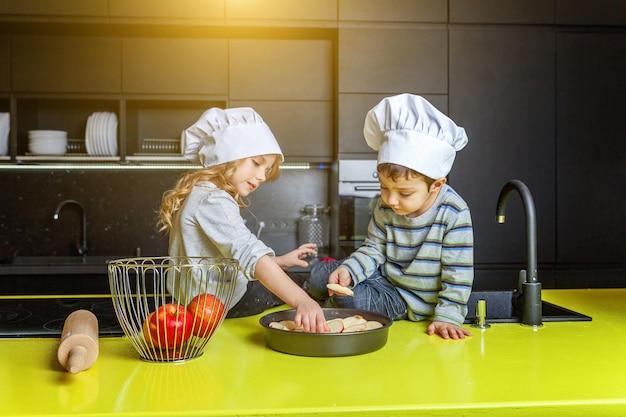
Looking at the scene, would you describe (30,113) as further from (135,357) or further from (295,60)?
(135,357)

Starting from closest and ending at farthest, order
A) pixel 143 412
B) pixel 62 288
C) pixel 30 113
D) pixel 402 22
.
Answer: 1. pixel 143 412
2. pixel 62 288
3. pixel 402 22
4. pixel 30 113

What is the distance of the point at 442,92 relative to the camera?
3254 millimetres

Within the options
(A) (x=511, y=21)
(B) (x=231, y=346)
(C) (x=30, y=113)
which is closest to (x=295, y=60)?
(A) (x=511, y=21)

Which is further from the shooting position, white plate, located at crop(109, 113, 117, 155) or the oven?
white plate, located at crop(109, 113, 117, 155)

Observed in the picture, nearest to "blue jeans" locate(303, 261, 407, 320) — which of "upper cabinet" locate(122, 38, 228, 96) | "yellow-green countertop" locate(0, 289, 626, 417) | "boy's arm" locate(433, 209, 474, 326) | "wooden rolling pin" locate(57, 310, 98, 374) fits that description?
"boy's arm" locate(433, 209, 474, 326)

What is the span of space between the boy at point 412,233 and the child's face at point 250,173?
1.01ft

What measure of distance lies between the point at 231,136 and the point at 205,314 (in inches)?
27.6

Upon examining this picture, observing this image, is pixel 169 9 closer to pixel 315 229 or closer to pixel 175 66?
pixel 175 66

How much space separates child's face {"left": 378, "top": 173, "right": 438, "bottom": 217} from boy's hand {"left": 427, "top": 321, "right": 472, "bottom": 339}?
0.27 metres

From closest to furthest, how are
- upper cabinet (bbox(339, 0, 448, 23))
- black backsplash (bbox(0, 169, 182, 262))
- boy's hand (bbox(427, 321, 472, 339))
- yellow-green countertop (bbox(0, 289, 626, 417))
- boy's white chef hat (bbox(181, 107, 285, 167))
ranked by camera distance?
yellow-green countertop (bbox(0, 289, 626, 417)) < boy's hand (bbox(427, 321, 472, 339)) < boy's white chef hat (bbox(181, 107, 285, 167)) < upper cabinet (bbox(339, 0, 448, 23)) < black backsplash (bbox(0, 169, 182, 262))

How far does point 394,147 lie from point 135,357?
0.65 metres

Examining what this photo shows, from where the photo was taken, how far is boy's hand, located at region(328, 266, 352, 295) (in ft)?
4.71

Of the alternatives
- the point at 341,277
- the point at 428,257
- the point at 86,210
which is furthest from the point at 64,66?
the point at 428,257

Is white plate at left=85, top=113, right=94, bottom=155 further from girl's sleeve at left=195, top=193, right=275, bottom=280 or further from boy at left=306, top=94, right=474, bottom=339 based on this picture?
boy at left=306, top=94, right=474, bottom=339
